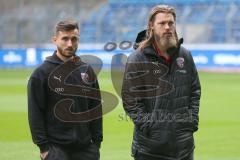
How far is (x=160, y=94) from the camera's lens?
5.18 metres

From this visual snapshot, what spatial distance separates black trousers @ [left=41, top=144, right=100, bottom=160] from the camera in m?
5.30

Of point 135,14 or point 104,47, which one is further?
point 135,14

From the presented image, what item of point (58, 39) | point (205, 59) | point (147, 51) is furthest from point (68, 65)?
point (205, 59)

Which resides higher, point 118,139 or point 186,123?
point 186,123

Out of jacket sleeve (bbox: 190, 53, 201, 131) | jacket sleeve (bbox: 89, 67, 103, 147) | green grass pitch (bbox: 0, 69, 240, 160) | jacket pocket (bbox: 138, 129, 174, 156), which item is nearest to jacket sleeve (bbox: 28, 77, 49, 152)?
jacket sleeve (bbox: 89, 67, 103, 147)

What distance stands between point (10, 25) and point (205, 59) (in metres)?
13.4

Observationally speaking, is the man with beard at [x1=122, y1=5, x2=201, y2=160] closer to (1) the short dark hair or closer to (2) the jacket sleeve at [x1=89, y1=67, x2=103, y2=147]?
(2) the jacket sleeve at [x1=89, y1=67, x2=103, y2=147]

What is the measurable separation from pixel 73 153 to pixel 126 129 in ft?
26.5

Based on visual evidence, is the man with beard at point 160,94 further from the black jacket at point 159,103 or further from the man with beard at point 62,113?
the man with beard at point 62,113

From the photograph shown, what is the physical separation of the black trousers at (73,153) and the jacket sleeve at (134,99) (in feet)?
1.75

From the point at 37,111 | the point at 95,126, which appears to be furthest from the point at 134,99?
the point at 37,111

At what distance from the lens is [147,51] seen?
17.1ft

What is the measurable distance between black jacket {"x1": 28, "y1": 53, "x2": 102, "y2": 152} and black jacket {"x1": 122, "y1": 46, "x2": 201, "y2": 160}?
44cm

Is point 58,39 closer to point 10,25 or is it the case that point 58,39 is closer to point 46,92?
point 46,92
